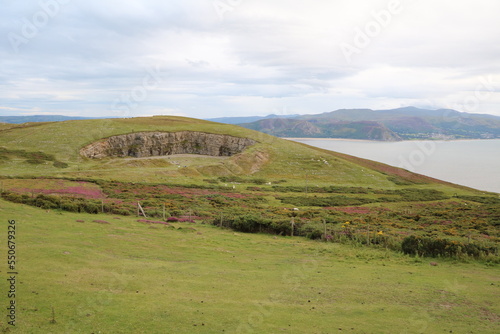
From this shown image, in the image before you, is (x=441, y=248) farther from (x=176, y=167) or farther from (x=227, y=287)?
(x=176, y=167)

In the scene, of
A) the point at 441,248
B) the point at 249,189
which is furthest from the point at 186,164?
the point at 441,248

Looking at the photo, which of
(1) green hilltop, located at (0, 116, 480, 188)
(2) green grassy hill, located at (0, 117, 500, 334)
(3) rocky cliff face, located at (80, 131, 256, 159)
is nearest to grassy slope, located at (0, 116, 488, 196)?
(1) green hilltop, located at (0, 116, 480, 188)

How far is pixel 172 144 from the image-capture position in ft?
402

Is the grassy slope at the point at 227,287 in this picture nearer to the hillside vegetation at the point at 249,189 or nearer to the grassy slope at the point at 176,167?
the hillside vegetation at the point at 249,189

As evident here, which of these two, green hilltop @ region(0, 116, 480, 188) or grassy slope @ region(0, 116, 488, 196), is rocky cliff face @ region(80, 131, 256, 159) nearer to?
green hilltop @ region(0, 116, 480, 188)

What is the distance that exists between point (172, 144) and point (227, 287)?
109950 mm

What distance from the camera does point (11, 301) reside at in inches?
476

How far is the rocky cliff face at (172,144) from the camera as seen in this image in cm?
11169

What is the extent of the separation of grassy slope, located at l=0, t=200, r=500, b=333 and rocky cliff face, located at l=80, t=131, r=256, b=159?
8819 centimetres

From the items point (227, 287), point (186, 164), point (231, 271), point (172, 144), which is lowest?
point (186, 164)

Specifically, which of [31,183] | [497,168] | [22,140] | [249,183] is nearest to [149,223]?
[31,183]

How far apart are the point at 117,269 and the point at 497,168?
207 meters

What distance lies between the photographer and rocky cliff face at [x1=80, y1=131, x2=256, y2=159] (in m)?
112

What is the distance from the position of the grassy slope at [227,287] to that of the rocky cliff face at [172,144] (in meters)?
88.2
